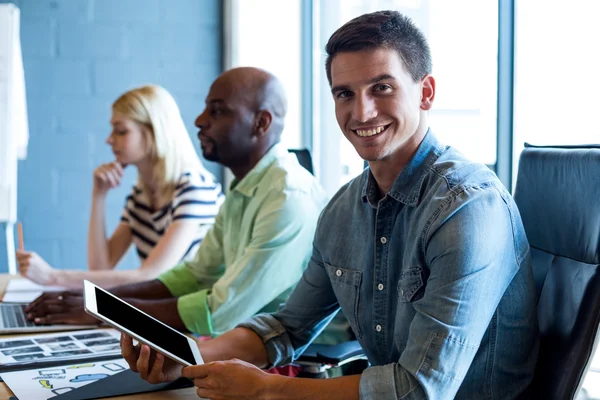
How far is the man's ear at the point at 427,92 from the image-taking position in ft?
4.21

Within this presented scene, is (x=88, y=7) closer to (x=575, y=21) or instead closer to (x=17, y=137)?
(x=17, y=137)

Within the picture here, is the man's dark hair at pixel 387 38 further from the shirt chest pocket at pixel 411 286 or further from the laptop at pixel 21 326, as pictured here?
the laptop at pixel 21 326

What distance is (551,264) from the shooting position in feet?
3.97

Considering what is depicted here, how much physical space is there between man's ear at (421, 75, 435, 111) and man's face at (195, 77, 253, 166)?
2.58ft

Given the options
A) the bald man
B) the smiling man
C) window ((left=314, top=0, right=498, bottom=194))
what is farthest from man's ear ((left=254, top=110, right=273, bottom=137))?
the smiling man

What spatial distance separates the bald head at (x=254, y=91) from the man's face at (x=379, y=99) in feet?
2.52

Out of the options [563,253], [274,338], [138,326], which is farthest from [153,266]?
[563,253]

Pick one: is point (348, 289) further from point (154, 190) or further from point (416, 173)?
point (154, 190)

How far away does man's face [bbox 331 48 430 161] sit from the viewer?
3.99 ft

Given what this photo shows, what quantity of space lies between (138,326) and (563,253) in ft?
2.17

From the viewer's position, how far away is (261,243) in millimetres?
1739

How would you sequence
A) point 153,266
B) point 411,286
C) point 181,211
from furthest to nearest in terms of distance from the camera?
point 181,211, point 153,266, point 411,286

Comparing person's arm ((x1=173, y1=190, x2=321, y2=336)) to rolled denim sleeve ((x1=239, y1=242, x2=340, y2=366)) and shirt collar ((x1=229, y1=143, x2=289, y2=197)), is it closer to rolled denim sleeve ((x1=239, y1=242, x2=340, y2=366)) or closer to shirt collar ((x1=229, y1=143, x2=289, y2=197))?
shirt collar ((x1=229, y1=143, x2=289, y2=197))

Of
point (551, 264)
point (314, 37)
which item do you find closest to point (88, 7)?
point (314, 37)
